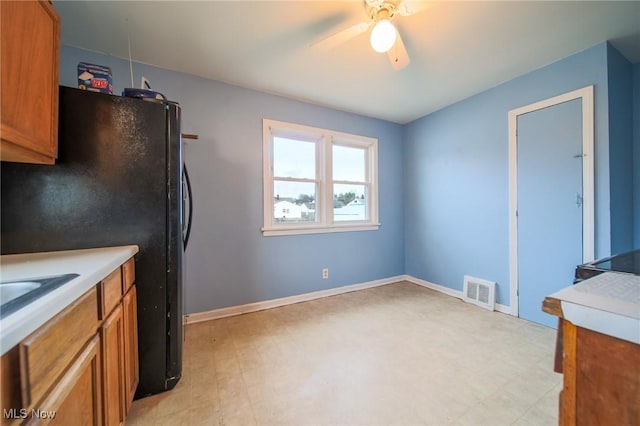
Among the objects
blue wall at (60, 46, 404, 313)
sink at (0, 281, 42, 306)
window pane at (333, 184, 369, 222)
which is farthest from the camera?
window pane at (333, 184, 369, 222)

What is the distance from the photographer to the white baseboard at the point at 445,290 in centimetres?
266

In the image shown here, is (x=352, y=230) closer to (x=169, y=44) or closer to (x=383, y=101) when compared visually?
(x=383, y=101)

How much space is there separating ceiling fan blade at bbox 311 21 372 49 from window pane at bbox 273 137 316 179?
120 cm

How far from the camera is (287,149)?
3041 millimetres

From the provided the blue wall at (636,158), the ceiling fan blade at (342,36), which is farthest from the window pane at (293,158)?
the blue wall at (636,158)

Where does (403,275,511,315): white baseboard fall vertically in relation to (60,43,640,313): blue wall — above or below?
below

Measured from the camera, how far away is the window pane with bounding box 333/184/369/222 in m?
3.38

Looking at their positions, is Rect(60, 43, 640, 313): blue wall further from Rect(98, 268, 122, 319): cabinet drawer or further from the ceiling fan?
the ceiling fan

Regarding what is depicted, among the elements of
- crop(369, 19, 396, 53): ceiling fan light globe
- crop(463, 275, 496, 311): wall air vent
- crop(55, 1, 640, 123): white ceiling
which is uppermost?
crop(55, 1, 640, 123): white ceiling

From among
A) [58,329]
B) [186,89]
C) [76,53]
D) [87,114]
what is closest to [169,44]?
[186,89]

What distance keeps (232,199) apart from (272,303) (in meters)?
1.29

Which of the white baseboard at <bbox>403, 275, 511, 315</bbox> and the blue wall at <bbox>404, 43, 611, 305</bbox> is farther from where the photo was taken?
the white baseboard at <bbox>403, 275, 511, 315</bbox>

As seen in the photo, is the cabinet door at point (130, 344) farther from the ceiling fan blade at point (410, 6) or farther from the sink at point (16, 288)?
the ceiling fan blade at point (410, 6)

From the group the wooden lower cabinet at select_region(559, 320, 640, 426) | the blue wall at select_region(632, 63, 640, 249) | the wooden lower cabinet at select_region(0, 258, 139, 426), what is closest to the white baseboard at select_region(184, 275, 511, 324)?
the wooden lower cabinet at select_region(0, 258, 139, 426)
